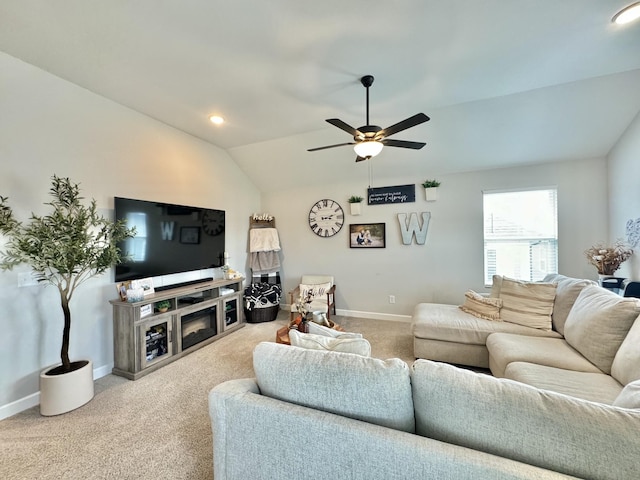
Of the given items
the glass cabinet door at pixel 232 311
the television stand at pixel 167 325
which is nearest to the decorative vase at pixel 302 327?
the television stand at pixel 167 325

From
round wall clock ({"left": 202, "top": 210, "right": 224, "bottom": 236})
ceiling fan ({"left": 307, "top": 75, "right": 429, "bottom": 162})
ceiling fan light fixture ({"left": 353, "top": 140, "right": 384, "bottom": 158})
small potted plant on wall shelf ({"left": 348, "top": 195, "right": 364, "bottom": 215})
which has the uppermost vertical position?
ceiling fan ({"left": 307, "top": 75, "right": 429, "bottom": 162})

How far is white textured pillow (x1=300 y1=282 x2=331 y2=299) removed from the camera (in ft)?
14.6

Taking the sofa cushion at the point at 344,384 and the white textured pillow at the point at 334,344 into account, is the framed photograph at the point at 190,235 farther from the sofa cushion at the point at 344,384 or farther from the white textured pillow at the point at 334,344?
the sofa cushion at the point at 344,384

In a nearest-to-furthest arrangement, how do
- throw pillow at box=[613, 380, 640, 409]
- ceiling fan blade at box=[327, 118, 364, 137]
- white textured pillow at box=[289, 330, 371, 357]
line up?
throw pillow at box=[613, 380, 640, 409] < white textured pillow at box=[289, 330, 371, 357] < ceiling fan blade at box=[327, 118, 364, 137]

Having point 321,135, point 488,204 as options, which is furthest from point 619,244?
point 321,135

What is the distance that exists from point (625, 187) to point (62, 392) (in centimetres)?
600

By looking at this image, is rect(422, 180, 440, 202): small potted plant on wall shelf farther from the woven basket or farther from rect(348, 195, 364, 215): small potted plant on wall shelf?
the woven basket

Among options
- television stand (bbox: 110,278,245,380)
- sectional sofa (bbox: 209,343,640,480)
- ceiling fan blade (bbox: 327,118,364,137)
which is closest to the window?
ceiling fan blade (bbox: 327,118,364,137)

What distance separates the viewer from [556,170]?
362cm

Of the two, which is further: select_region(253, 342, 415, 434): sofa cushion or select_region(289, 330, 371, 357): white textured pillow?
select_region(289, 330, 371, 357): white textured pillow

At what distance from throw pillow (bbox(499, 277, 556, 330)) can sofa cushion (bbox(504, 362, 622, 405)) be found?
2.70 feet

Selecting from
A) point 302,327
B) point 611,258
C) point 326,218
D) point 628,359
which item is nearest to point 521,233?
point 611,258

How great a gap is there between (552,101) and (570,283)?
1980 mm

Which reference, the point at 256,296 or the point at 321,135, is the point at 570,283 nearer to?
the point at 321,135
